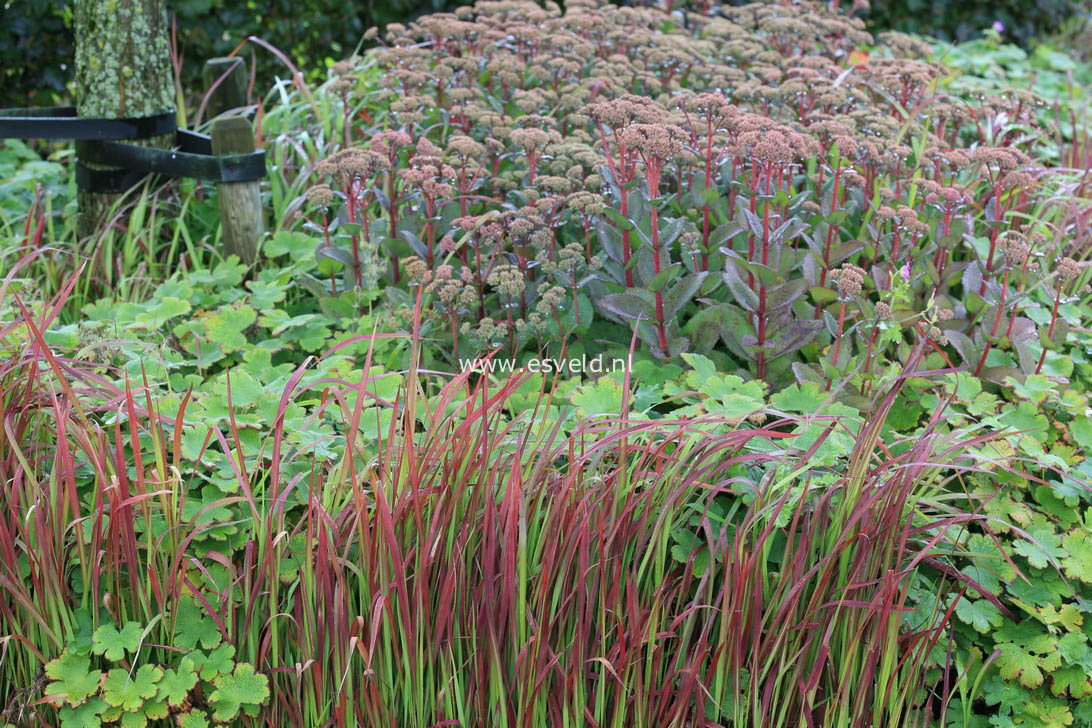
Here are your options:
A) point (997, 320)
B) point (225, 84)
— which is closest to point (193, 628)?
point (997, 320)

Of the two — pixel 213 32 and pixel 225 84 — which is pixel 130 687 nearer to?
pixel 225 84

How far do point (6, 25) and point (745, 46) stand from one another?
3.61 metres

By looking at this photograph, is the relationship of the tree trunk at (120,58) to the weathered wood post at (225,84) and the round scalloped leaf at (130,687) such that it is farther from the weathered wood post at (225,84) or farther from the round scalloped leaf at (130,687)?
the round scalloped leaf at (130,687)

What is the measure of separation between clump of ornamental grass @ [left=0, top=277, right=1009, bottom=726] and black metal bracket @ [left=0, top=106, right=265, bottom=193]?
1.45 metres

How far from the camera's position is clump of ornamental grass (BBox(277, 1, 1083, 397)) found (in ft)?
8.65

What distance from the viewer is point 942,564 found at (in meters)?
2.15

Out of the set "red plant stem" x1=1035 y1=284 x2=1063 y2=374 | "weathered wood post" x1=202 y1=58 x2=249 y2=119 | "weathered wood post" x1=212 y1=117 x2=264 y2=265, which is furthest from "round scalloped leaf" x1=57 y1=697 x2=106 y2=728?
"weathered wood post" x1=202 y1=58 x2=249 y2=119

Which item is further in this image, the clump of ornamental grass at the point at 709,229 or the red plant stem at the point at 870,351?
the clump of ornamental grass at the point at 709,229

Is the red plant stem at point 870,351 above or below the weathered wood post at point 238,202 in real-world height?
below

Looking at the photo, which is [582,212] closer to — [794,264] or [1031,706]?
[794,264]

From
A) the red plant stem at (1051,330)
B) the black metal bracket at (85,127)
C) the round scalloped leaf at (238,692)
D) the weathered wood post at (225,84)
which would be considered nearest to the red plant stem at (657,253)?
the red plant stem at (1051,330)

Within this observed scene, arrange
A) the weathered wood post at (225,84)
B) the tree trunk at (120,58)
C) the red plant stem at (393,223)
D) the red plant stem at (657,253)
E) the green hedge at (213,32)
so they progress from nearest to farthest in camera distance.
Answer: the red plant stem at (657,253)
the red plant stem at (393,223)
the tree trunk at (120,58)
the weathered wood post at (225,84)
the green hedge at (213,32)

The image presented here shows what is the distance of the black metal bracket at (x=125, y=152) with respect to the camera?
339 centimetres

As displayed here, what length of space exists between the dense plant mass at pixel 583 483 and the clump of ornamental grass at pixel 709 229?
2 centimetres
